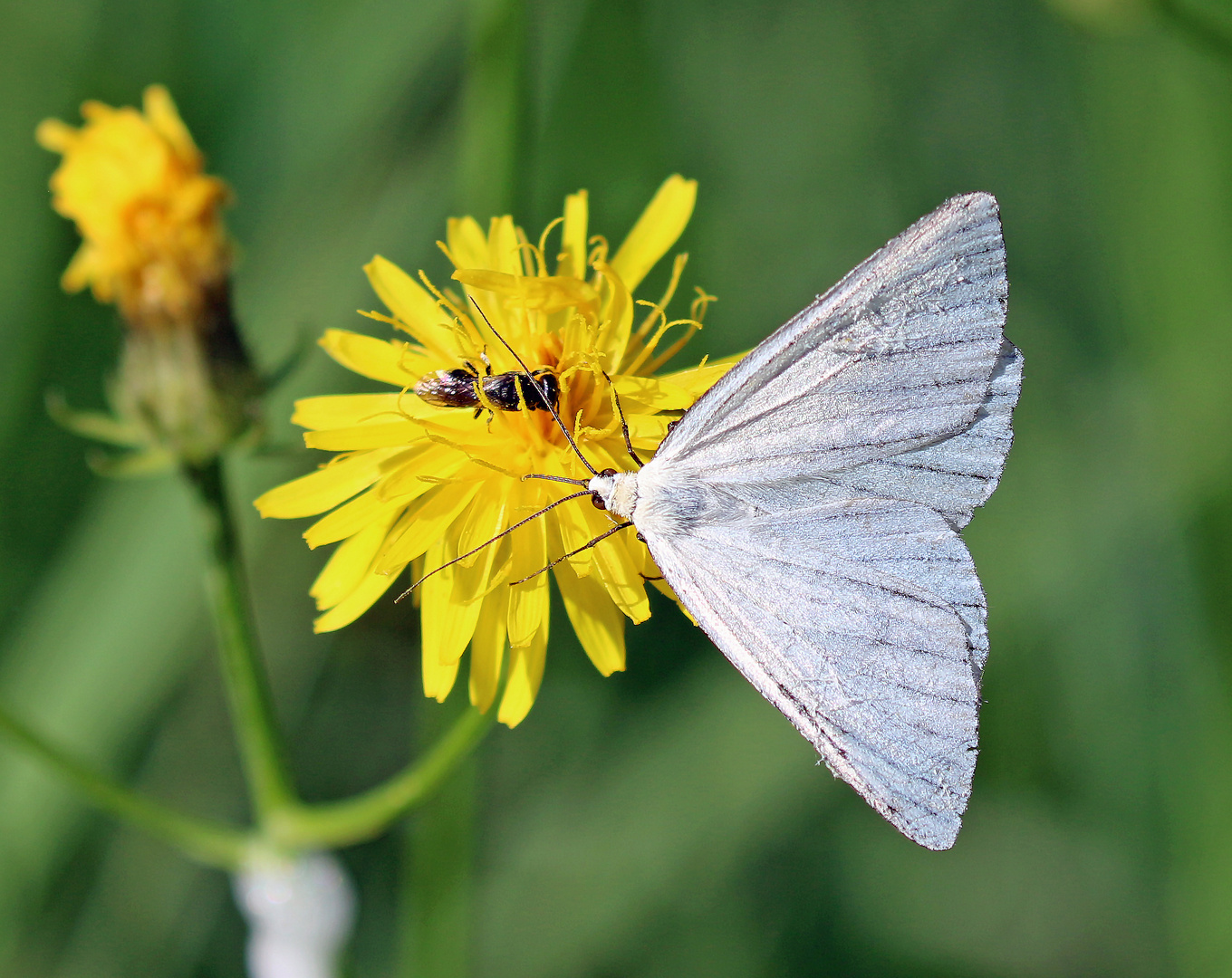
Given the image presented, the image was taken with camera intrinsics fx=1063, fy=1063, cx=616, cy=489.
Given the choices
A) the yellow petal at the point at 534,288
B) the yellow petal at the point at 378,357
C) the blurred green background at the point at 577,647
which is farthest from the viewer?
the blurred green background at the point at 577,647

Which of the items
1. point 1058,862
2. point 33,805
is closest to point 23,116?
point 33,805

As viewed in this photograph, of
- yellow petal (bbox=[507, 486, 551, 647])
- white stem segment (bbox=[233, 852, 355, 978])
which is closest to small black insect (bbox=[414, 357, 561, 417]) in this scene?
yellow petal (bbox=[507, 486, 551, 647])

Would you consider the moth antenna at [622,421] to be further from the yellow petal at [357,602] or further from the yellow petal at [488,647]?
the yellow petal at [357,602]

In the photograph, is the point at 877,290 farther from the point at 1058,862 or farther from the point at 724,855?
the point at 1058,862

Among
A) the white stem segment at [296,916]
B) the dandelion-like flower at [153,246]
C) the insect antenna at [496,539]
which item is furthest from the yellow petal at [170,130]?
the white stem segment at [296,916]

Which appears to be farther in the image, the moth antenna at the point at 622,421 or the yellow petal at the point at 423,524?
the moth antenna at the point at 622,421

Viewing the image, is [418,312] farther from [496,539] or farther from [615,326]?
[496,539]
